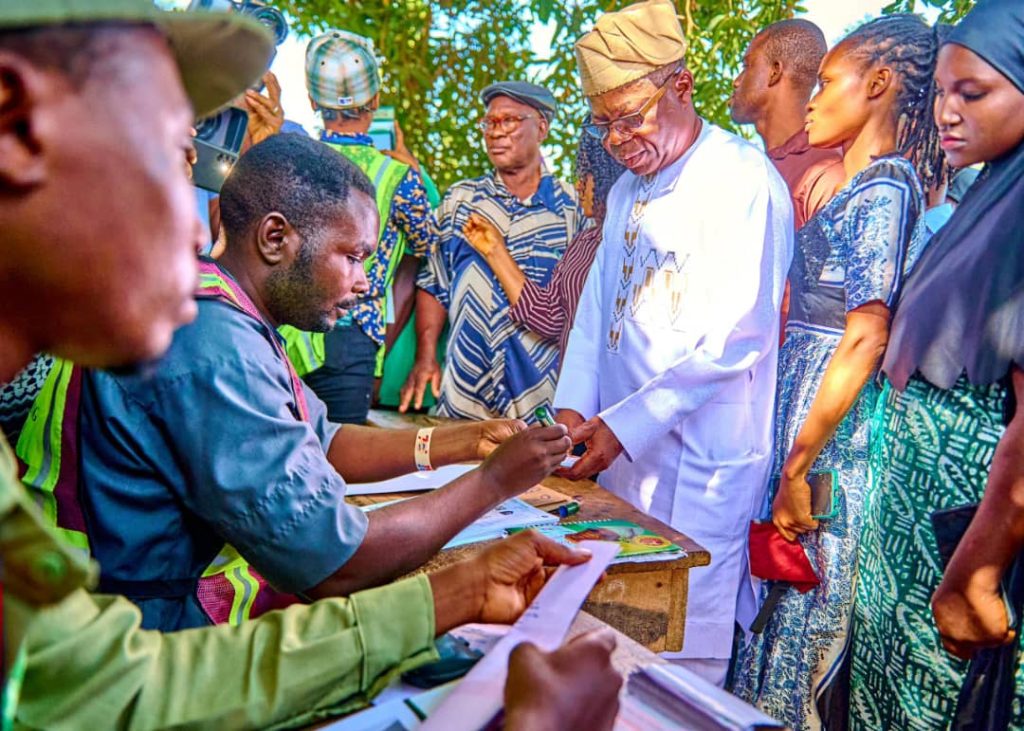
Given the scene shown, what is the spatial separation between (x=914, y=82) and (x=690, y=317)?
3.17ft

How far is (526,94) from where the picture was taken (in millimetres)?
3936

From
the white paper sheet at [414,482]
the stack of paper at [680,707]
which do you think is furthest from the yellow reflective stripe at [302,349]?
the stack of paper at [680,707]

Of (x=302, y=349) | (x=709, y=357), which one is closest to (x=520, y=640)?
(x=709, y=357)

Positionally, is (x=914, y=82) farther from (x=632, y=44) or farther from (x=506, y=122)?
(x=506, y=122)

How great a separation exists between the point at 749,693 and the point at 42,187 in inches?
99.1

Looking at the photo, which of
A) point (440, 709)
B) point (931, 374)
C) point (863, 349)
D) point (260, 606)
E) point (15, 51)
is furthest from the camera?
point (863, 349)

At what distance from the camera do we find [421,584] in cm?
117

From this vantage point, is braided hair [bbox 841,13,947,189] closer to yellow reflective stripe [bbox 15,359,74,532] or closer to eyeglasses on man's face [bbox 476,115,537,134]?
eyeglasses on man's face [bbox 476,115,537,134]

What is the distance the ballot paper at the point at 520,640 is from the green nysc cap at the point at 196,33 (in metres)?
0.77

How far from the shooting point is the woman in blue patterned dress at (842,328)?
88.0 inches

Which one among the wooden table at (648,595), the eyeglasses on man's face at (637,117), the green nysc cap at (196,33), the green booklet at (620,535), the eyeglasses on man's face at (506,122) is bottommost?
the wooden table at (648,595)

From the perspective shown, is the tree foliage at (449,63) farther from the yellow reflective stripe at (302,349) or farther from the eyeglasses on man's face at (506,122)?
the yellow reflective stripe at (302,349)

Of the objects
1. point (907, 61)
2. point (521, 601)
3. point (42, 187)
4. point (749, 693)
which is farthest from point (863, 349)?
point (42, 187)

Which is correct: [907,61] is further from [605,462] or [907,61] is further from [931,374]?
[605,462]
